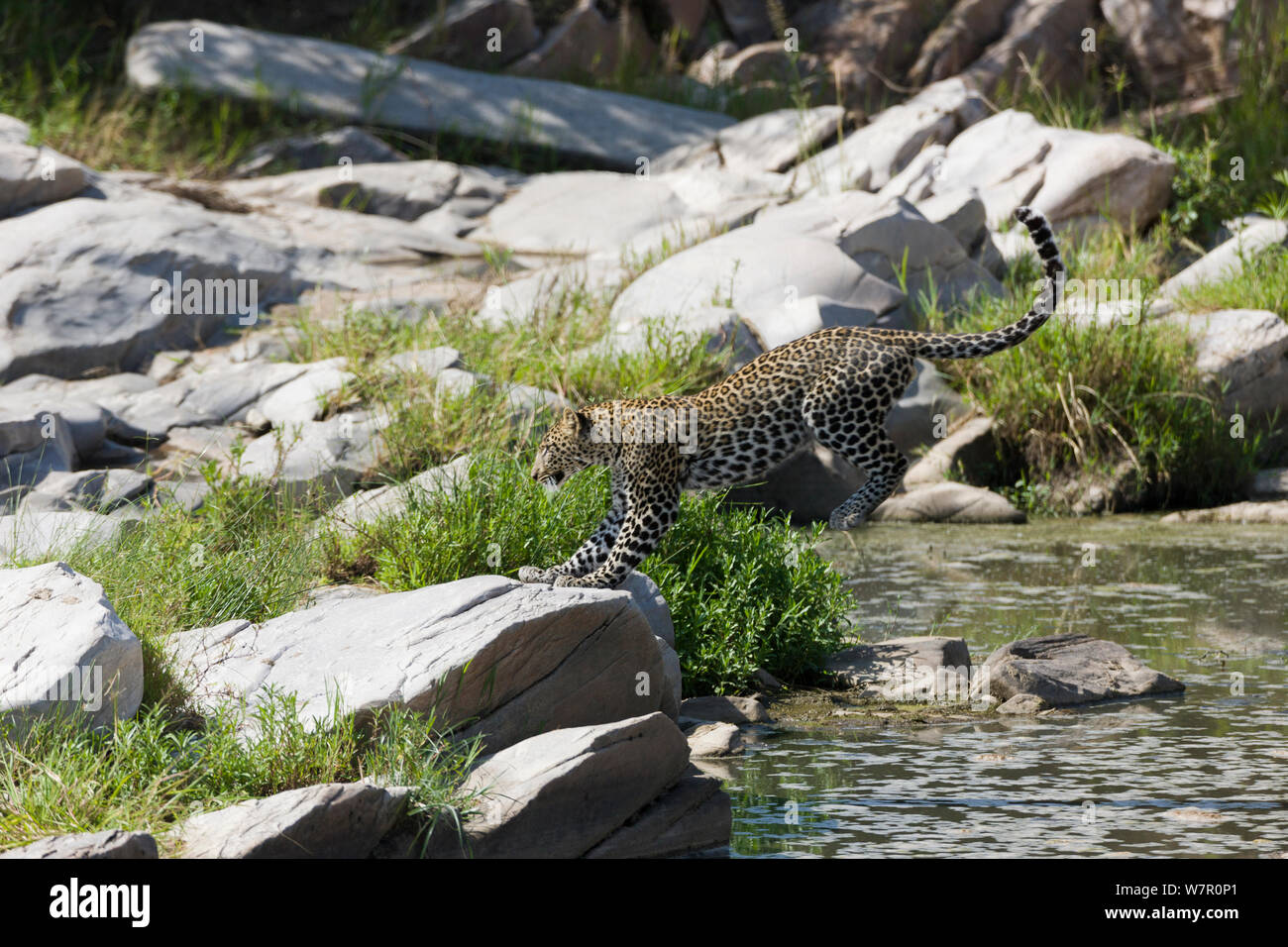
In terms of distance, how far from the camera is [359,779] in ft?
18.7

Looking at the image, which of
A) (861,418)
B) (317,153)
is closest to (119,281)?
(317,153)

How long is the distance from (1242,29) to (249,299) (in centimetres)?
1355

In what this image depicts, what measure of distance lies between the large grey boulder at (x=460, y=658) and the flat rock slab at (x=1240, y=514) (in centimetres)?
752

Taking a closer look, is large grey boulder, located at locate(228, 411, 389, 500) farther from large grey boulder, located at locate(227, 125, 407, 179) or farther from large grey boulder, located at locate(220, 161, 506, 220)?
large grey boulder, located at locate(227, 125, 407, 179)

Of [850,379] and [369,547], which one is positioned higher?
[850,379]

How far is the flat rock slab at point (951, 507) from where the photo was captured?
43.4ft

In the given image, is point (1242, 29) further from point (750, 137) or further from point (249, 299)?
point (249, 299)

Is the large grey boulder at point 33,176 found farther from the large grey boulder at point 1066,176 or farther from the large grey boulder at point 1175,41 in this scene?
the large grey boulder at point 1175,41

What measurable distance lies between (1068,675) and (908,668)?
0.81m

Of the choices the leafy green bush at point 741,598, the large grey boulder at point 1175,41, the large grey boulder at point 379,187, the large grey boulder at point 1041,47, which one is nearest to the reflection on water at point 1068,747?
the leafy green bush at point 741,598

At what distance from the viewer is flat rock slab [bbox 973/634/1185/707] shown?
26.2ft

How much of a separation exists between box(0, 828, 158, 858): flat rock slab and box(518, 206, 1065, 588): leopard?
304cm

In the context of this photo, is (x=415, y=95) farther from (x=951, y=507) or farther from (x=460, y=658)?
(x=460, y=658)
